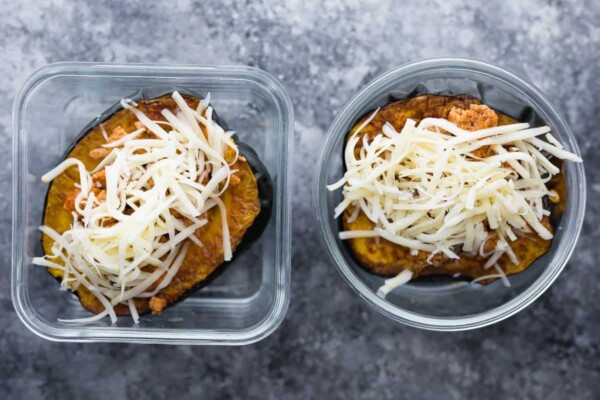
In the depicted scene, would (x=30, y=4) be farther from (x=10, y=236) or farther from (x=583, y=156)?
(x=583, y=156)

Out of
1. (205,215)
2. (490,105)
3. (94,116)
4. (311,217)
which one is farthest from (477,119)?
(94,116)

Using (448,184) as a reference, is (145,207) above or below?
below

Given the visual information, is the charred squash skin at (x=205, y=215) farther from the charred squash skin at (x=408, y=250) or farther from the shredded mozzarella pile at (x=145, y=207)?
the charred squash skin at (x=408, y=250)

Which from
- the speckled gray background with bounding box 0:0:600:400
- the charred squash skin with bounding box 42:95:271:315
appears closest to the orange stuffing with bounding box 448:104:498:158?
the speckled gray background with bounding box 0:0:600:400

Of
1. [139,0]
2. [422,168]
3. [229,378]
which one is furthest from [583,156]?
[139,0]

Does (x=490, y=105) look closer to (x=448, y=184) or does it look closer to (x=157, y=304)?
(x=448, y=184)

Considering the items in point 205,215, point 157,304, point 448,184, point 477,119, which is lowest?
point 157,304

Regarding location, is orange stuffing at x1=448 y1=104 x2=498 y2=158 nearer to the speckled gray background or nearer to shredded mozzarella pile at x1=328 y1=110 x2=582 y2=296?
shredded mozzarella pile at x1=328 y1=110 x2=582 y2=296
